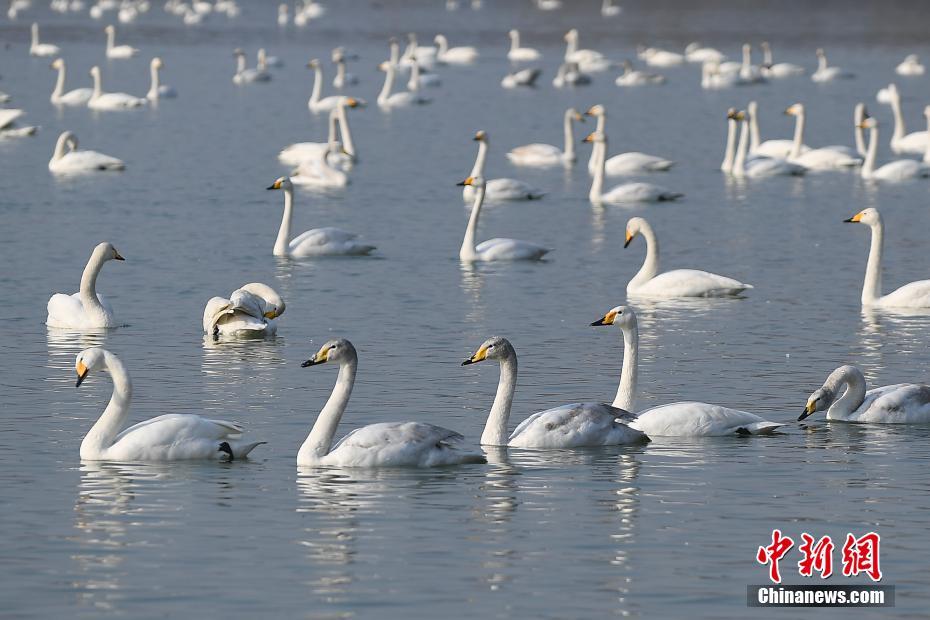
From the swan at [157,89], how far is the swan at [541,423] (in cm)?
4176

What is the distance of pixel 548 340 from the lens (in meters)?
19.4

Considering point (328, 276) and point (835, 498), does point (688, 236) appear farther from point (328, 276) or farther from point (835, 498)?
point (835, 498)

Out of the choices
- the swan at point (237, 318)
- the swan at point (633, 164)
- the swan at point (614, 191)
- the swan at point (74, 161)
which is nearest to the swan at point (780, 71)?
the swan at point (633, 164)

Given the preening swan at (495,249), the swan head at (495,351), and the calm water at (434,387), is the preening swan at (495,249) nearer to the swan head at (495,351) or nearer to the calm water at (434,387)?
the calm water at (434,387)

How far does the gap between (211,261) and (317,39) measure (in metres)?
62.9

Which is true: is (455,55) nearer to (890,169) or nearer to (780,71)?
(780,71)

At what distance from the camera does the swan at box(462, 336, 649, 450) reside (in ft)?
46.4

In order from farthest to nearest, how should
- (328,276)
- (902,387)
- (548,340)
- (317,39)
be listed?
(317,39), (328,276), (548,340), (902,387)

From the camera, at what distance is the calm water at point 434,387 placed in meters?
11.0

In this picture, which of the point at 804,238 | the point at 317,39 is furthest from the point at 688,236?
the point at 317,39

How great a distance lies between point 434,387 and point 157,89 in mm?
40526

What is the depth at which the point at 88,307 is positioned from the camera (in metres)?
19.7

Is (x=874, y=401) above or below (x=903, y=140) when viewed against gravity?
below

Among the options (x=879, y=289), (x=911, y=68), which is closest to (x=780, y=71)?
(x=911, y=68)
